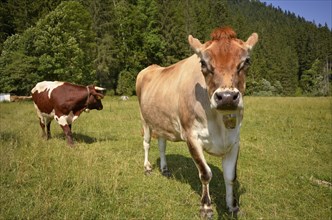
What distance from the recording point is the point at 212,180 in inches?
252

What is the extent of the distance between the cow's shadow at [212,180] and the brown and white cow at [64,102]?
3.37 metres

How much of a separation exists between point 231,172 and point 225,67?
1.78 meters

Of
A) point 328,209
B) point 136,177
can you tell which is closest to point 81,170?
point 136,177

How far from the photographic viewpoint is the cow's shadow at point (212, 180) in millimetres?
5223

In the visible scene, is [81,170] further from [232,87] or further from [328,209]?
[328,209]

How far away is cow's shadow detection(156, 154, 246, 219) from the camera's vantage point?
5.22 meters

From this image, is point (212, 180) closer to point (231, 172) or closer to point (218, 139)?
point (231, 172)

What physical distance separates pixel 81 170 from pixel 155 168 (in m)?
1.86

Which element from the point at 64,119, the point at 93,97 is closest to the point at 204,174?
the point at 64,119

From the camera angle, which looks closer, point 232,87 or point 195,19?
point 232,87

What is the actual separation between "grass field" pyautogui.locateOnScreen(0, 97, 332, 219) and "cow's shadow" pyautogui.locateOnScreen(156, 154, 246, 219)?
17 millimetres

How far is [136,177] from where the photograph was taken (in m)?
6.64

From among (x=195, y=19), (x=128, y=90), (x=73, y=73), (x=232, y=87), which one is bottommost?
(x=128, y=90)

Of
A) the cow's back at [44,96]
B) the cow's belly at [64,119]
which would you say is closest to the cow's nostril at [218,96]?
the cow's belly at [64,119]
